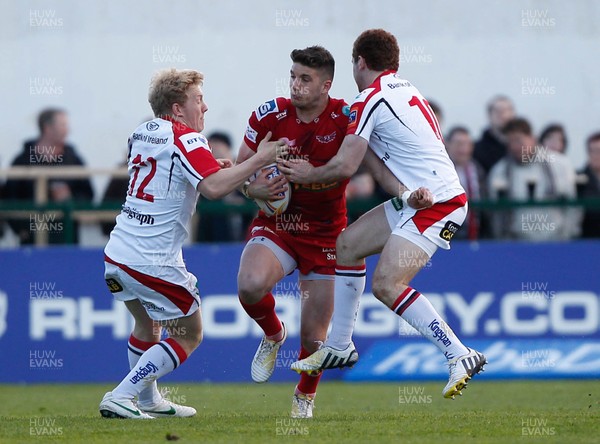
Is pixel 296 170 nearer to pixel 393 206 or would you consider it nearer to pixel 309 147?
pixel 309 147

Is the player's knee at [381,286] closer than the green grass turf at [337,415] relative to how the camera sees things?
No

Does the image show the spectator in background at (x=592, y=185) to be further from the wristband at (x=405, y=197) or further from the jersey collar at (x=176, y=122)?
the jersey collar at (x=176, y=122)

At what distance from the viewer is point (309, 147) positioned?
861 cm

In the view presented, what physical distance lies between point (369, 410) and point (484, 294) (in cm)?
341

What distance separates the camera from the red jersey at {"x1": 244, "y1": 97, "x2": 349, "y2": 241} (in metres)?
8.59

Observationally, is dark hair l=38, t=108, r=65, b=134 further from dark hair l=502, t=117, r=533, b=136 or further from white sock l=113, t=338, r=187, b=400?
white sock l=113, t=338, r=187, b=400

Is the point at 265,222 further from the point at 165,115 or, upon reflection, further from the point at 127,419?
the point at 127,419

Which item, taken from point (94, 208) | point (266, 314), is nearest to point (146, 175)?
point (266, 314)

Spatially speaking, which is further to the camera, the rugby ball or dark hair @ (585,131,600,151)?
dark hair @ (585,131,600,151)

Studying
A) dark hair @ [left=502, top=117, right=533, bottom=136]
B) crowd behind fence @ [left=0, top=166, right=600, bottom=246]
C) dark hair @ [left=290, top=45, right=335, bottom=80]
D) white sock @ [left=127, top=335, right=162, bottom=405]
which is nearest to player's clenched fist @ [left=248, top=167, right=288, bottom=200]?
dark hair @ [left=290, top=45, right=335, bottom=80]

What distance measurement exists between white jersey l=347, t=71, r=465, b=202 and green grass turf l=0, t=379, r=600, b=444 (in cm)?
163

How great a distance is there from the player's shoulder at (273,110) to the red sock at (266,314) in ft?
4.21

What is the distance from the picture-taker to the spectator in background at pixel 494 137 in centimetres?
1343

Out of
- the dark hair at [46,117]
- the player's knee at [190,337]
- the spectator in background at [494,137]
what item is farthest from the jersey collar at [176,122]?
the spectator in background at [494,137]
